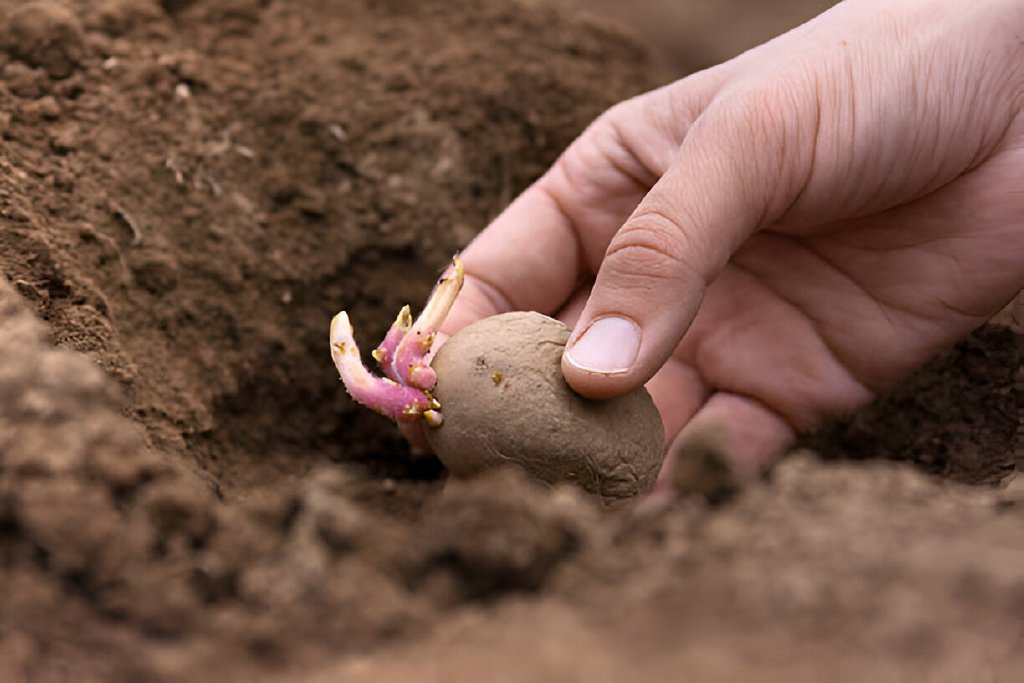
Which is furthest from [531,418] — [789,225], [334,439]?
[334,439]

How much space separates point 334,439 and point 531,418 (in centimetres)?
103

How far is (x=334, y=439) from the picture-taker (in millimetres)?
2518

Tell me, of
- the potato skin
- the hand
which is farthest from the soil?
the hand

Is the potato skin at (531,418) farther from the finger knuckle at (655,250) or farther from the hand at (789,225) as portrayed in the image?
the finger knuckle at (655,250)

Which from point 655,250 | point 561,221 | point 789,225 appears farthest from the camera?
point 561,221

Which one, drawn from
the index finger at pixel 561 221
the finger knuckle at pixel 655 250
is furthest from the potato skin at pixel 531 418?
the index finger at pixel 561 221

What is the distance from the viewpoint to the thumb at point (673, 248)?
5.35 ft

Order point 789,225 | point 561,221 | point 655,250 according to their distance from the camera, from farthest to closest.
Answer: point 561,221 → point 789,225 → point 655,250

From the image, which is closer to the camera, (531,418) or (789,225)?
(531,418)

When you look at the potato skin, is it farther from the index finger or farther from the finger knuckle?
the index finger

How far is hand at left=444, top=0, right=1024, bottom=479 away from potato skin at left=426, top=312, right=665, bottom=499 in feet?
0.25

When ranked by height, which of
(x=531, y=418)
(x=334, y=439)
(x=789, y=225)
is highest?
(x=789, y=225)

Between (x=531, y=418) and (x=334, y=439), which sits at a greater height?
(x=531, y=418)

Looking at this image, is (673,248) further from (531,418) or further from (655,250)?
(531,418)
